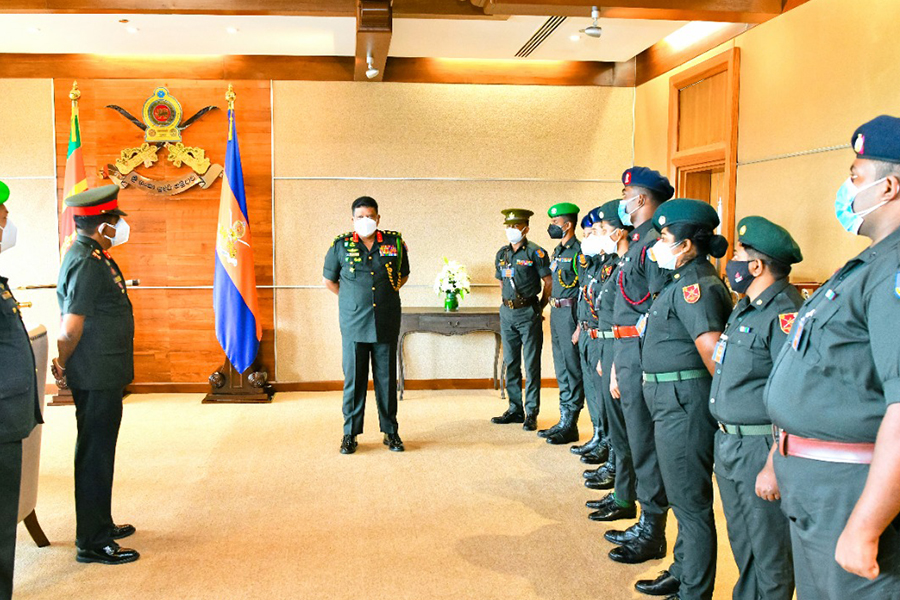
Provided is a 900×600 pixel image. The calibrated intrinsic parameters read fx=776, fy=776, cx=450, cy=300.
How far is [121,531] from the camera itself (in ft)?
12.3

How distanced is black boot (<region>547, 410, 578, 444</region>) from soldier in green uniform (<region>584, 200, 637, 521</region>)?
1.24 meters

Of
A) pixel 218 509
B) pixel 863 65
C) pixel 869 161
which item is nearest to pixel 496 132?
pixel 863 65

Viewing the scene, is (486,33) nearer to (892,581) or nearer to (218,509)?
(218,509)

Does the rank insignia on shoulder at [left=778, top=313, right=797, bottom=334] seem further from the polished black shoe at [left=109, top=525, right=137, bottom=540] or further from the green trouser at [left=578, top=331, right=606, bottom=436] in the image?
the polished black shoe at [left=109, top=525, right=137, bottom=540]

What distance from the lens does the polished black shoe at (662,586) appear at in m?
3.11

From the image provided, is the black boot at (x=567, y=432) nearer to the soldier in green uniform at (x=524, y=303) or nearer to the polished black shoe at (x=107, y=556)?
the soldier in green uniform at (x=524, y=303)

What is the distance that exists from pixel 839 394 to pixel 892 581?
1.32 feet

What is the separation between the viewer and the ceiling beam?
4965 millimetres

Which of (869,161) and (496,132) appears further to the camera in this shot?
(496,132)

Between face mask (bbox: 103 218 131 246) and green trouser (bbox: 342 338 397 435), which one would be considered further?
green trouser (bbox: 342 338 397 435)

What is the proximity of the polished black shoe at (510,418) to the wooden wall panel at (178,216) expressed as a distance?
2.42m

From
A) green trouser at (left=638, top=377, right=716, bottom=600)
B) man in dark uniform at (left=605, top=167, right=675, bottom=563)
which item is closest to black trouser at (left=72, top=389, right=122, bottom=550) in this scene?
man in dark uniform at (left=605, top=167, right=675, bottom=563)

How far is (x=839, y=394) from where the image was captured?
1.71m

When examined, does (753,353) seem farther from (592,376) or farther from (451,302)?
(451,302)
